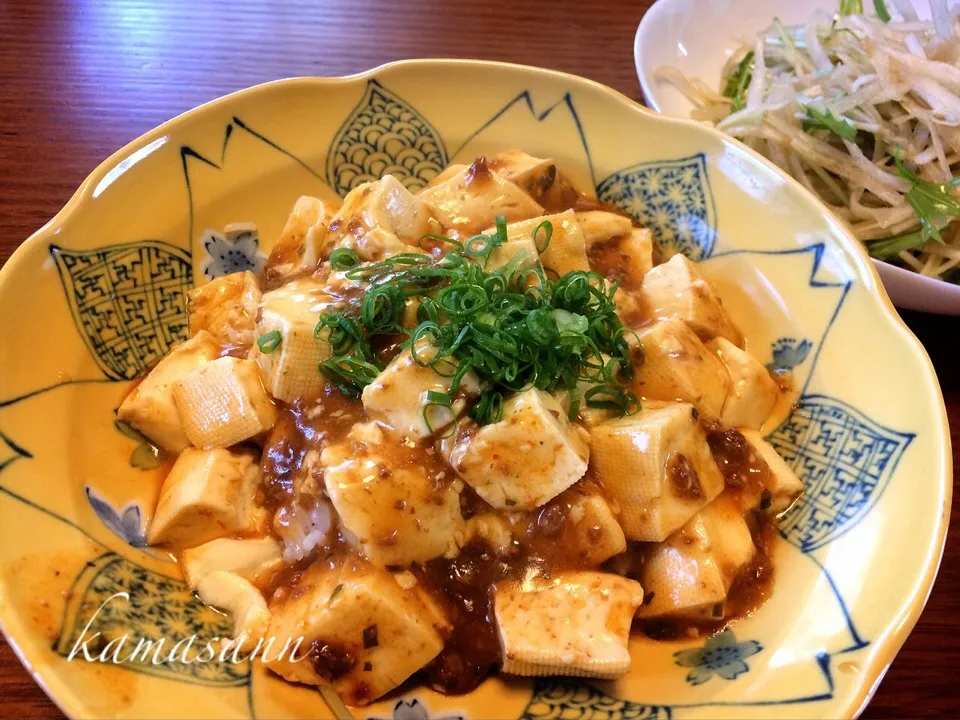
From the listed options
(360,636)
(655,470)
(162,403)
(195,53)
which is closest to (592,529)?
(655,470)

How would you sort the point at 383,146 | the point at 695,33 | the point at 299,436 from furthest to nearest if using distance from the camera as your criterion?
the point at 695,33 < the point at 383,146 < the point at 299,436

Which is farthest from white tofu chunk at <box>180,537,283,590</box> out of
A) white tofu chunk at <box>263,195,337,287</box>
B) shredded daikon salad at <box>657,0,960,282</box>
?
shredded daikon salad at <box>657,0,960,282</box>

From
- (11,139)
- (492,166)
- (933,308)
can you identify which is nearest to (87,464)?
(492,166)

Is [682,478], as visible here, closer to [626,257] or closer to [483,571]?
[483,571]

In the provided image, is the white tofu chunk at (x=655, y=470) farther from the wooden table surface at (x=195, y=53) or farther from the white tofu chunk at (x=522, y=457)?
the wooden table surface at (x=195, y=53)

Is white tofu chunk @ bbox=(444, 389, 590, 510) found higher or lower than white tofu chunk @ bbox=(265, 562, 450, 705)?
higher

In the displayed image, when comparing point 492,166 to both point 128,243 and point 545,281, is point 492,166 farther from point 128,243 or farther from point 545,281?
point 128,243

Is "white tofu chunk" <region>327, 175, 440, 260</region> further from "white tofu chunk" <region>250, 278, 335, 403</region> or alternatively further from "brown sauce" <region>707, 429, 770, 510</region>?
"brown sauce" <region>707, 429, 770, 510</region>

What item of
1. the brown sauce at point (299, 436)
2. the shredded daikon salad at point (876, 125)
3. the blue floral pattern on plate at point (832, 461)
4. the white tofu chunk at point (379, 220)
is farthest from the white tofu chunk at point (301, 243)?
the shredded daikon salad at point (876, 125)
